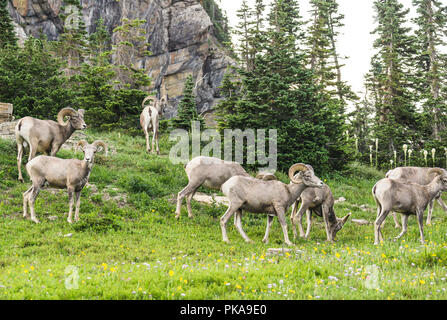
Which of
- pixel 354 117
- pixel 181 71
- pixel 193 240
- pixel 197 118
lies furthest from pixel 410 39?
pixel 181 71

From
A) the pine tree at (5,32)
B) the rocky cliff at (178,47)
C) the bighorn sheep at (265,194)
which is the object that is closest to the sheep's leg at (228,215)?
the bighorn sheep at (265,194)

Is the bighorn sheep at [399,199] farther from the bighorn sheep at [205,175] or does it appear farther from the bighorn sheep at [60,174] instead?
the bighorn sheep at [60,174]

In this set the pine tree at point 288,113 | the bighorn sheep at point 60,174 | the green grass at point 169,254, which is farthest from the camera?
the pine tree at point 288,113

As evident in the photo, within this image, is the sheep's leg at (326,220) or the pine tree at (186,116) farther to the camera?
the pine tree at (186,116)

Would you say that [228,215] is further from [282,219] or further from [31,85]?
[31,85]

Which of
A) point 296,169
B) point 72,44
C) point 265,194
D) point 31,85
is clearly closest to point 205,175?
point 265,194

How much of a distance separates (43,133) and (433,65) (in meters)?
28.7

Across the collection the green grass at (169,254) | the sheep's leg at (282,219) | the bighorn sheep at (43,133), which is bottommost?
the green grass at (169,254)

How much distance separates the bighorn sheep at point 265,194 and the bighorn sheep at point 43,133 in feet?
22.7

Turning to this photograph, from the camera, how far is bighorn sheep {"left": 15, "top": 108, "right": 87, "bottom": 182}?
1313cm

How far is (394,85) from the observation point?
30.6m

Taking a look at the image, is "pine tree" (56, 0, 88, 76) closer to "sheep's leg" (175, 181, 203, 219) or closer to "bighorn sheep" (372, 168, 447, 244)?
"sheep's leg" (175, 181, 203, 219)

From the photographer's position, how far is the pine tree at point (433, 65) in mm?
28016
